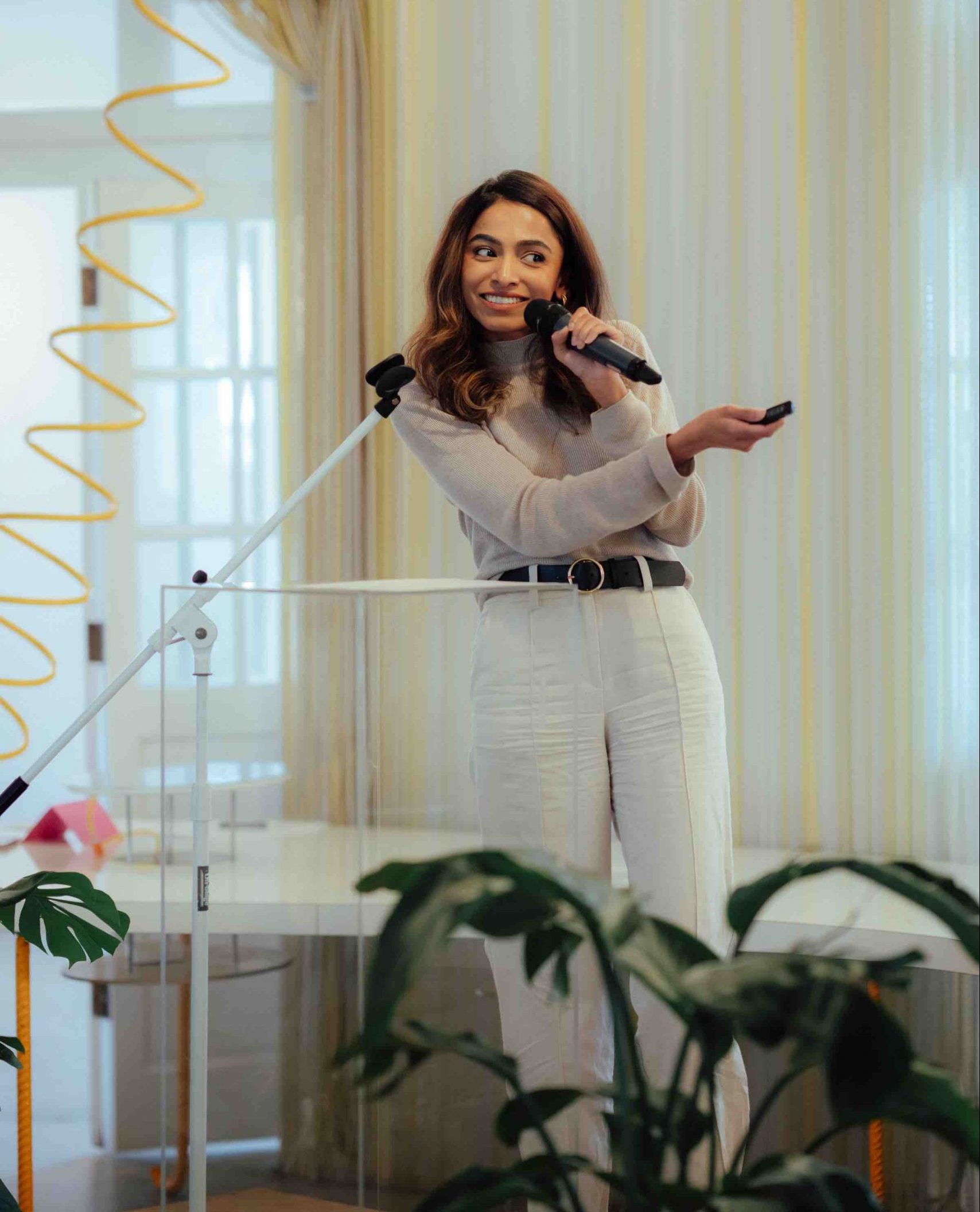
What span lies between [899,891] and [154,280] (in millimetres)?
3497

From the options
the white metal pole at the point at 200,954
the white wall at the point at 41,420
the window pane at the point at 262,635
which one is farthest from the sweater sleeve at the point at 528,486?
the white wall at the point at 41,420

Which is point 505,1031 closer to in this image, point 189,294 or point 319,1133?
point 319,1133

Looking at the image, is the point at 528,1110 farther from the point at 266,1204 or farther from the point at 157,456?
the point at 157,456

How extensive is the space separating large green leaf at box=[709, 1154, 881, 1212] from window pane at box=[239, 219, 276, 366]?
323cm

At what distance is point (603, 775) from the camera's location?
1.62m

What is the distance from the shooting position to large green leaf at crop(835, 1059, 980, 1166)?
0.77 meters

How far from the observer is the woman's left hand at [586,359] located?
157cm

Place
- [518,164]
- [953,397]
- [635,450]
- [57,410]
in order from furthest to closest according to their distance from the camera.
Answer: [57,410], [518,164], [953,397], [635,450]

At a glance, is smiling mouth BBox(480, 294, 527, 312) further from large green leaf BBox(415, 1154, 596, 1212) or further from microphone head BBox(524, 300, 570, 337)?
large green leaf BBox(415, 1154, 596, 1212)

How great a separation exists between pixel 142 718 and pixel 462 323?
7.80 ft

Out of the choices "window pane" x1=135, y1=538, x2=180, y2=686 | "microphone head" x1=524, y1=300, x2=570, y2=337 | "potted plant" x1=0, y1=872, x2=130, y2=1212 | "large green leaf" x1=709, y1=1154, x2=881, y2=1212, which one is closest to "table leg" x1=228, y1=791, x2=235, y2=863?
"potted plant" x1=0, y1=872, x2=130, y2=1212

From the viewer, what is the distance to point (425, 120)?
344 cm

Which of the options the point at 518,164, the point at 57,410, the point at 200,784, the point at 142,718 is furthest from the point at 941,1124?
the point at 57,410

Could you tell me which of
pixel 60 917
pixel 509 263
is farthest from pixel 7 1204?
pixel 509 263
